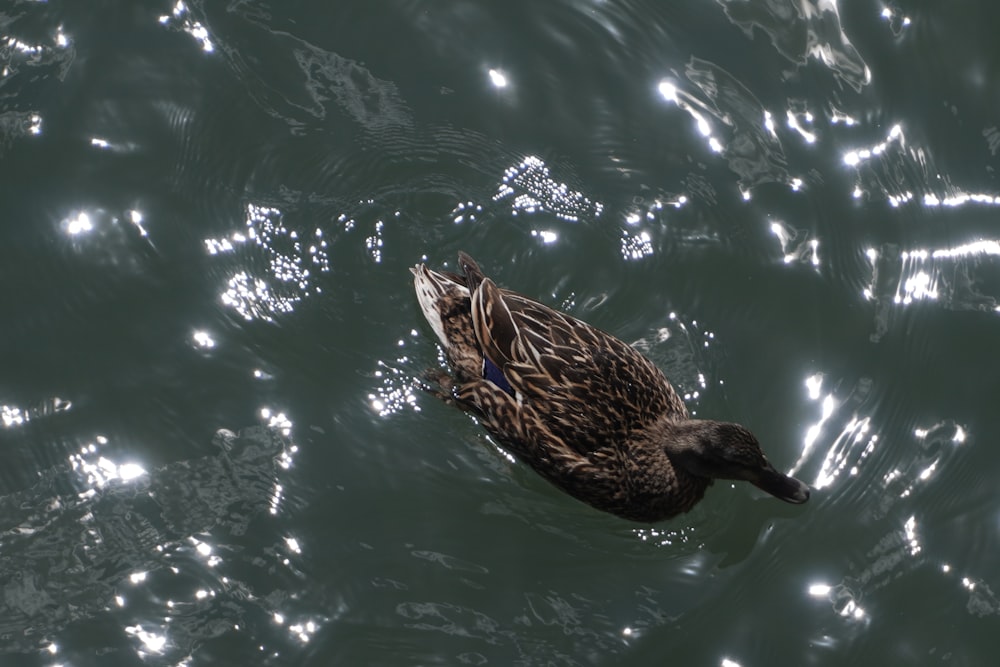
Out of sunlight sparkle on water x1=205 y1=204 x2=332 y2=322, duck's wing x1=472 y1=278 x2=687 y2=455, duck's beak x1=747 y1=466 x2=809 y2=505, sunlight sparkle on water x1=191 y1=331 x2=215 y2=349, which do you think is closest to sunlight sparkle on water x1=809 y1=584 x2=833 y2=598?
duck's beak x1=747 y1=466 x2=809 y2=505

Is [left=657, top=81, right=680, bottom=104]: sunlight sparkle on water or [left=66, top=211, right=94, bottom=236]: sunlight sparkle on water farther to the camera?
[left=657, top=81, right=680, bottom=104]: sunlight sparkle on water

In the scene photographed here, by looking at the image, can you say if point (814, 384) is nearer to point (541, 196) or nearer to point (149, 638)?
point (541, 196)

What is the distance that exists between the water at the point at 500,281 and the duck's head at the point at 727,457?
460 millimetres

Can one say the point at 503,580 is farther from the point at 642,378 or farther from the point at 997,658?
the point at 997,658

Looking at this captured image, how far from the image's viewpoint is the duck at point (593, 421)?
22.8 ft

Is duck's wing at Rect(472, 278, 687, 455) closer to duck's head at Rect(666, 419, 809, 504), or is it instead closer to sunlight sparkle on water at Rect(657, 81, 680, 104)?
duck's head at Rect(666, 419, 809, 504)

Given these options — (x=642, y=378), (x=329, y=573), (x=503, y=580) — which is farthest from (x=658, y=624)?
(x=329, y=573)

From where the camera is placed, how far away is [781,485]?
6934 millimetres

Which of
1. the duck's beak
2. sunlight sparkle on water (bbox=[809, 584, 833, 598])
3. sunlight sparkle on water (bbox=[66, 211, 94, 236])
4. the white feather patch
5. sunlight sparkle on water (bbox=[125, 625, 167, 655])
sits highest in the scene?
sunlight sparkle on water (bbox=[66, 211, 94, 236])

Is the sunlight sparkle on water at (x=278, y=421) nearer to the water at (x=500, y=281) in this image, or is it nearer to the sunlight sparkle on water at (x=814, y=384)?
the water at (x=500, y=281)

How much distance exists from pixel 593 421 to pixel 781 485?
3.66 feet

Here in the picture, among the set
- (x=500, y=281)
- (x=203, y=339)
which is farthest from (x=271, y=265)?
(x=500, y=281)

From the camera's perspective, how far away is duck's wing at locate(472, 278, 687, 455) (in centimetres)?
696

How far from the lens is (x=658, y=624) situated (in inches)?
274
